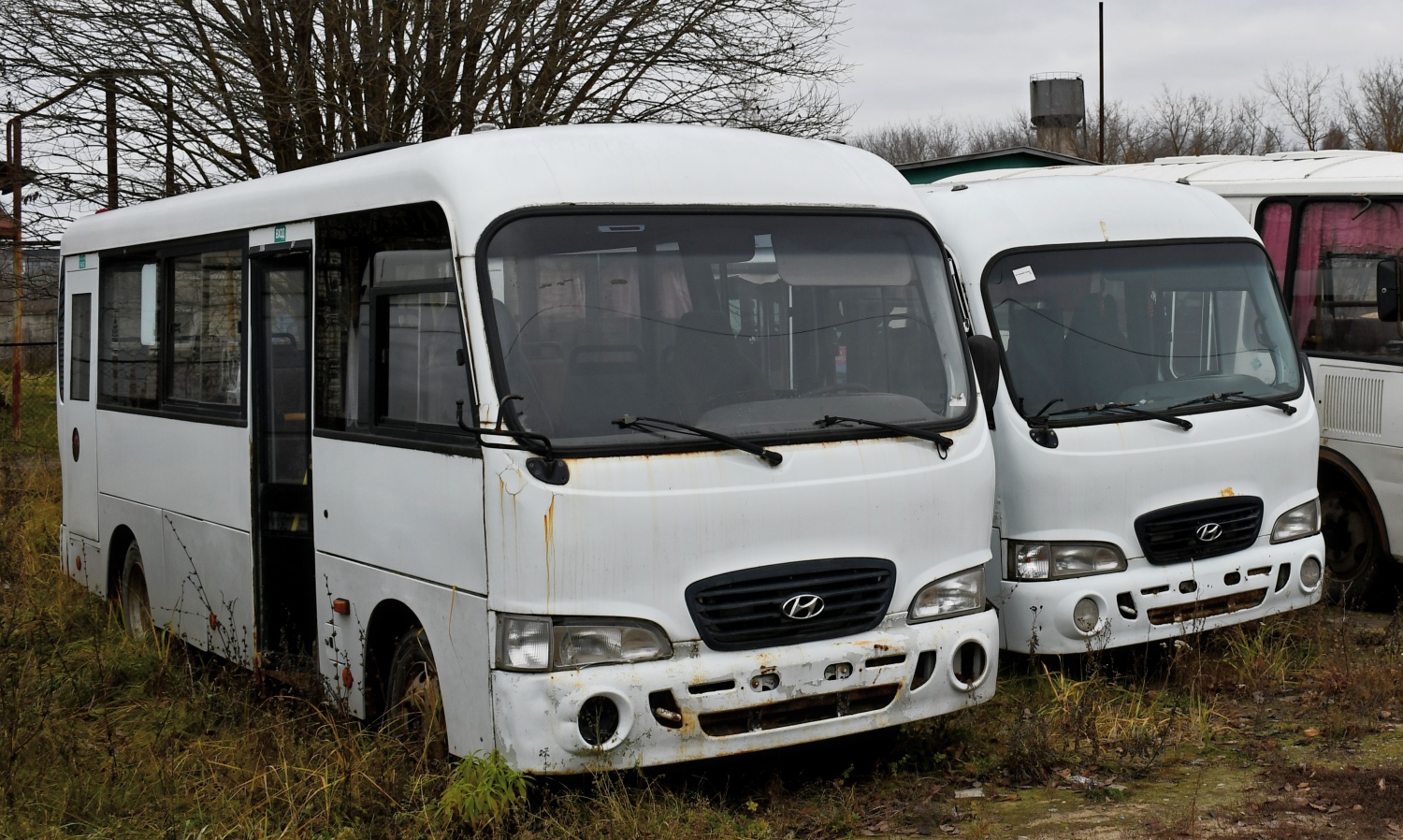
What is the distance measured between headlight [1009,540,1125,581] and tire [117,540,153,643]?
4873 mm

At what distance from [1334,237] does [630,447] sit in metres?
6.16

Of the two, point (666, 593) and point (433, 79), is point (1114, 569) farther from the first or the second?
point (433, 79)

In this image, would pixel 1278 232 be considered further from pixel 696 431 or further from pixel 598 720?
pixel 598 720

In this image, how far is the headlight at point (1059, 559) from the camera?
729cm

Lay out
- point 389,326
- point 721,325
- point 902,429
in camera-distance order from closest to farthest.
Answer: point 721,325
point 902,429
point 389,326

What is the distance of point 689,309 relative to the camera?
571 cm

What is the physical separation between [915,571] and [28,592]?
24.5 feet

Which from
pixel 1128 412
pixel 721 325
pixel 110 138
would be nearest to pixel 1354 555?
pixel 1128 412

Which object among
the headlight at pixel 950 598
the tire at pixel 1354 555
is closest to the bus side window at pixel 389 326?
the headlight at pixel 950 598

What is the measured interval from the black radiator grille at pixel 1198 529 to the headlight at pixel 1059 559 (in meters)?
0.21

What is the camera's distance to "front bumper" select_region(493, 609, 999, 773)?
17.3ft

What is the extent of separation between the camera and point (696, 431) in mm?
5430

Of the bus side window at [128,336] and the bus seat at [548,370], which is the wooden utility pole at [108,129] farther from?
the bus seat at [548,370]

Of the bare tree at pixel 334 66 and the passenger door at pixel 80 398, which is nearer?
the passenger door at pixel 80 398
